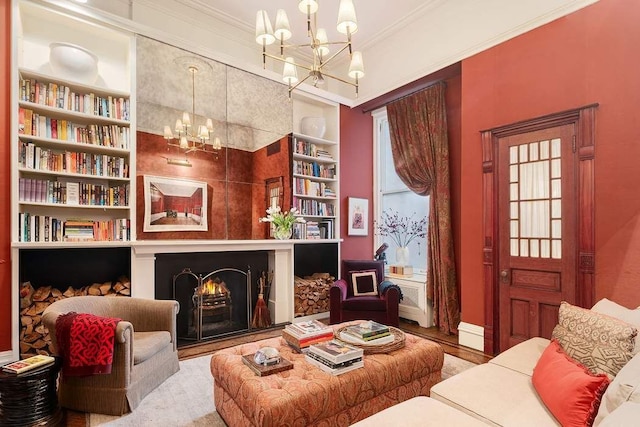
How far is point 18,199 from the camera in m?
3.01

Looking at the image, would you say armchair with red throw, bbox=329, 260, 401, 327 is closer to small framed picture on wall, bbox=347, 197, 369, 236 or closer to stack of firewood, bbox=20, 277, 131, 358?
small framed picture on wall, bbox=347, 197, 369, 236

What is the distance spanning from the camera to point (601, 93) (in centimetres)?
291

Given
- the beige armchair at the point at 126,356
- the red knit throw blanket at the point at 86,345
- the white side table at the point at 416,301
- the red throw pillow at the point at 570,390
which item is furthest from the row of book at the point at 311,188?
the red throw pillow at the point at 570,390

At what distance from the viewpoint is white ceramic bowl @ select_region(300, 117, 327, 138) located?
201 inches

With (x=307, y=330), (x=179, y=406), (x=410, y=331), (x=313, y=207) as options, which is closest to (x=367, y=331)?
(x=307, y=330)

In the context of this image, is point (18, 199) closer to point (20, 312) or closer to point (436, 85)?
point (20, 312)

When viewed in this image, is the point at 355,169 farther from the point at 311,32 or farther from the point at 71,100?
the point at 71,100

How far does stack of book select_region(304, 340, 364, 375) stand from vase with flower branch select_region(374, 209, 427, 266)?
3034 mm

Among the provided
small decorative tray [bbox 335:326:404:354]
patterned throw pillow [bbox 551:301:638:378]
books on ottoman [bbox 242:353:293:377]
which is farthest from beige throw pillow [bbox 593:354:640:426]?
books on ottoman [bbox 242:353:293:377]

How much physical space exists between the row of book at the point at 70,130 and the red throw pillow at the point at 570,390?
4044 mm

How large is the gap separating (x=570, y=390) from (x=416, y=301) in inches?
128

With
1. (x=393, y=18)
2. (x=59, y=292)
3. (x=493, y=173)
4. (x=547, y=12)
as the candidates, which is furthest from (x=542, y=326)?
(x=59, y=292)

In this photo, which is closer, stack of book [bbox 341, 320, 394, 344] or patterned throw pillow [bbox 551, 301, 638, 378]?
patterned throw pillow [bbox 551, 301, 638, 378]

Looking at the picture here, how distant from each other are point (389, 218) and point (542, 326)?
276 centimetres
